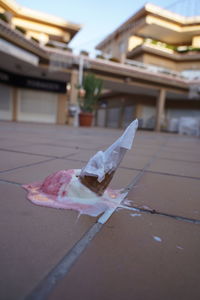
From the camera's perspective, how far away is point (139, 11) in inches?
509

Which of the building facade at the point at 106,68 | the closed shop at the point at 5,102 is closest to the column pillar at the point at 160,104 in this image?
the building facade at the point at 106,68

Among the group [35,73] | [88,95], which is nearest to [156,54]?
[35,73]

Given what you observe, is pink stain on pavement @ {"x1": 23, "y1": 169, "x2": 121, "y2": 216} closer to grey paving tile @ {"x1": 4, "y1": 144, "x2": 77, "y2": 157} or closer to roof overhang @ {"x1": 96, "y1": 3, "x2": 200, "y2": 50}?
grey paving tile @ {"x1": 4, "y1": 144, "x2": 77, "y2": 157}

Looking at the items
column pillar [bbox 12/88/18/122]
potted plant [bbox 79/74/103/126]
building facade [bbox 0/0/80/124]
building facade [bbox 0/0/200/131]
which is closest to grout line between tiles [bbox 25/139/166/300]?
potted plant [bbox 79/74/103/126]

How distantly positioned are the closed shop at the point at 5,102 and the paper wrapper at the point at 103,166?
9287 millimetres

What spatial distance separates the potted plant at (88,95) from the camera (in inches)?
258

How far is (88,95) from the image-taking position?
6.73 m

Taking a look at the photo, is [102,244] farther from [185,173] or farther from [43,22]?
[43,22]

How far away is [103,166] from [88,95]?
6.39m

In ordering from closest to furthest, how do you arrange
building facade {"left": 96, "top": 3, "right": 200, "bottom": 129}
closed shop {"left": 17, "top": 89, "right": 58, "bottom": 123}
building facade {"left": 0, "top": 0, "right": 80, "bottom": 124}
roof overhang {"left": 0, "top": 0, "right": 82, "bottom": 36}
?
1. building facade {"left": 0, "top": 0, "right": 80, "bottom": 124}
2. closed shop {"left": 17, "top": 89, "right": 58, "bottom": 123}
3. roof overhang {"left": 0, "top": 0, "right": 82, "bottom": 36}
4. building facade {"left": 96, "top": 3, "right": 200, "bottom": 129}

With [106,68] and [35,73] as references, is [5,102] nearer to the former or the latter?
[35,73]

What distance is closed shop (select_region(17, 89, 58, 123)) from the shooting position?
9508 mm

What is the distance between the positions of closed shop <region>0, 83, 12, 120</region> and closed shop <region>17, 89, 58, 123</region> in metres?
0.46

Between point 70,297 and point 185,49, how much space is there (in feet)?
53.8
